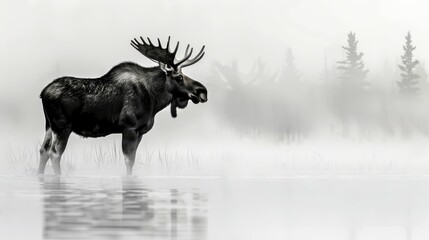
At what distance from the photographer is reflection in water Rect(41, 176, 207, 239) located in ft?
36.4

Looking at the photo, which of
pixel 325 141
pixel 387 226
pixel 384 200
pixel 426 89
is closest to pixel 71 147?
pixel 325 141

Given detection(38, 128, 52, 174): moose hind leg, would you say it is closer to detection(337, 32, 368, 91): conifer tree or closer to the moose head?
the moose head

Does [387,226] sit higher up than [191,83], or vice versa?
[191,83]

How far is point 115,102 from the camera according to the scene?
73.7 feet

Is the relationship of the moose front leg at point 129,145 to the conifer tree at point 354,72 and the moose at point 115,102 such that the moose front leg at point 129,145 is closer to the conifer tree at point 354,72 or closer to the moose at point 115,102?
the moose at point 115,102

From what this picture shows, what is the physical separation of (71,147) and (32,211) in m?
13.6

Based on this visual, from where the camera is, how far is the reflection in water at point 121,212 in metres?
11.1

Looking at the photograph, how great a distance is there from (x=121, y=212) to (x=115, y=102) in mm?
9473

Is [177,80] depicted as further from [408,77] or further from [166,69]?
[408,77]

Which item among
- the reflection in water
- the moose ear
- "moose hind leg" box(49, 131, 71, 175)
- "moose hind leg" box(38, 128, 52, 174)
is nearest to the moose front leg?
"moose hind leg" box(49, 131, 71, 175)

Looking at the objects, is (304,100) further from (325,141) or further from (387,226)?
(387,226)

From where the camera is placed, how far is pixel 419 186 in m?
18.4

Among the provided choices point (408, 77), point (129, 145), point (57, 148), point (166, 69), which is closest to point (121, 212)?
point (129, 145)

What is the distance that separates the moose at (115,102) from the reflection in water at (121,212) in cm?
393
